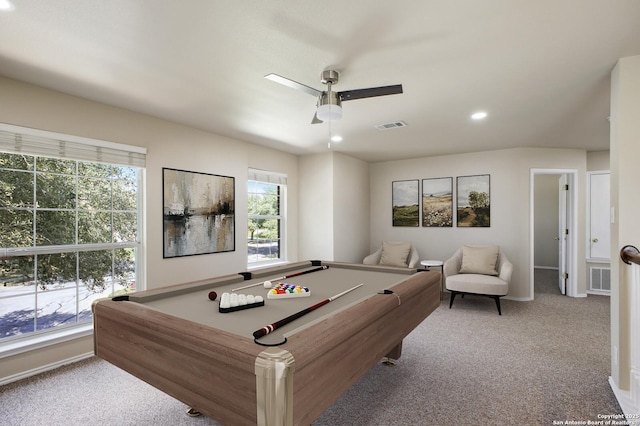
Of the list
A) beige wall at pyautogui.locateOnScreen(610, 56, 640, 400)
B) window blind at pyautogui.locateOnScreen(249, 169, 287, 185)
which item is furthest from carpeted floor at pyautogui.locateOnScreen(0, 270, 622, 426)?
window blind at pyautogui.locateOnScreen(249, 169, 287, 185)

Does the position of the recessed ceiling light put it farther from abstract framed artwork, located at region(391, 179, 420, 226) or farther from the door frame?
the door frame

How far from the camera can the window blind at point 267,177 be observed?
4.87 m

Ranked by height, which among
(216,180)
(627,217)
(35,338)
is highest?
(216,180)

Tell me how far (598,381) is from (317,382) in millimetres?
2688

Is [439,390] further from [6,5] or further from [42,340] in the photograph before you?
[6,5]

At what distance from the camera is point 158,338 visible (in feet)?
4.53

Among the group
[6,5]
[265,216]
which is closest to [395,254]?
[265,216]

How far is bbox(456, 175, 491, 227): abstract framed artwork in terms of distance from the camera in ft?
17.5

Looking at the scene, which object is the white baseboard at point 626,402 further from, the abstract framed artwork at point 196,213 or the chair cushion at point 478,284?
the abstract framed artwork at point 196,213

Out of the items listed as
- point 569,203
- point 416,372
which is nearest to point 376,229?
point 569,203

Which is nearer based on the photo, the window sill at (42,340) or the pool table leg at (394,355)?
the window sill at (42,340)

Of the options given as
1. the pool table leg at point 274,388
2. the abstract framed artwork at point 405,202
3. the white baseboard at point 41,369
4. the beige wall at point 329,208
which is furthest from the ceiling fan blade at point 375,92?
the abstract framed artwork at point 405,202

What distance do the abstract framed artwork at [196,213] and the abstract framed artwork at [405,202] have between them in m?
3.19

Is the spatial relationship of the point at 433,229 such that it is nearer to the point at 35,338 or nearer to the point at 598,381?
the point at 598,381
